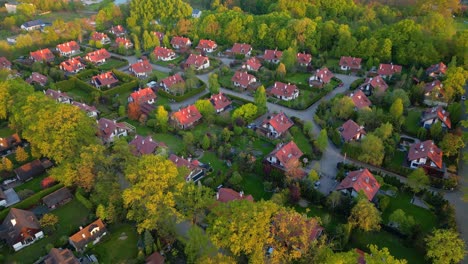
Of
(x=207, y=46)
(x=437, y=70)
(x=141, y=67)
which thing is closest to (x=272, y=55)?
(x=207, y=46)

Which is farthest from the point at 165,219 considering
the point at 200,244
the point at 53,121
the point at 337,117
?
the point at 337,117

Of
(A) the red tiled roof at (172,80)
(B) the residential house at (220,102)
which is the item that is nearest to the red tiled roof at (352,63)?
(B) the residential house at (220,102)

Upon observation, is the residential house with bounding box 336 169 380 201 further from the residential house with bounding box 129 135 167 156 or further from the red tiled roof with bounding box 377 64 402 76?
the red tiled roof with bounding box 377 64 402 76

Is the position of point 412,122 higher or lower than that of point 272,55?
lower

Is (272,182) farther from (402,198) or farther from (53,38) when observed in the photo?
(53,38)

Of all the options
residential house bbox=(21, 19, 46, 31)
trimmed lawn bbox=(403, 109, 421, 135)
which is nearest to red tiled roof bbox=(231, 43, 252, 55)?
trimmed lawn bbox=(403, 109, 421, 135)

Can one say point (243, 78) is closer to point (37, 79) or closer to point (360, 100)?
point (360, 100)
